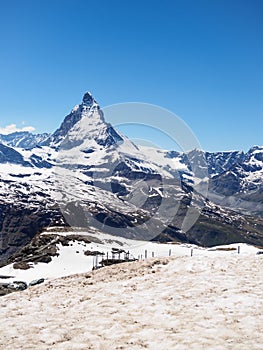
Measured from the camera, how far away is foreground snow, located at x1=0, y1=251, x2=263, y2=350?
17.5 meters

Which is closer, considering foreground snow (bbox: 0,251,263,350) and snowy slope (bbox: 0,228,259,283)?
foreground snow (bbox: 0,251,263,350)

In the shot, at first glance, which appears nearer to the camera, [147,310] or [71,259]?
[147,310]

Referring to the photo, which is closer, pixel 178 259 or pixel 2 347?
pixel 2 347

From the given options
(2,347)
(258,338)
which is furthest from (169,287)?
(2,347)

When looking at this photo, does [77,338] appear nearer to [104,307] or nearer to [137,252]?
[104,307]

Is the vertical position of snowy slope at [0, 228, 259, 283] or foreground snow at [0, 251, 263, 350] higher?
foreground snow at [0, 251, 263, 350]

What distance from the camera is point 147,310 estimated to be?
21703 millimetres

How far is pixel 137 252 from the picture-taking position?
102 metres

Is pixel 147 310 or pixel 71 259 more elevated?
pixel 147 310

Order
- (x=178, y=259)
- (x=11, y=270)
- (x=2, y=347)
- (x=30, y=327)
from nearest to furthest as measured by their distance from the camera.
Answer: (x=2, y=347)
(x=30, y=327)
(x=178, y=259)
(x=11, y=270)

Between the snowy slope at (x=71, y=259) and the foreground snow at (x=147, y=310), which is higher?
the foreground snow at (x=147, y=310)

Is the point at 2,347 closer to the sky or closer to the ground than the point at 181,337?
closer to the ground

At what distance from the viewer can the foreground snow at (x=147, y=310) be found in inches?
691

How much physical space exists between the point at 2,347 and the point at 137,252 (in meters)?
85.3
